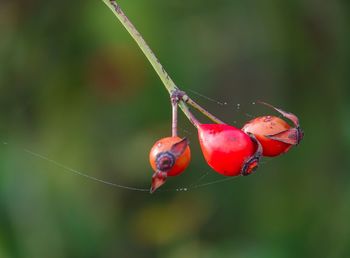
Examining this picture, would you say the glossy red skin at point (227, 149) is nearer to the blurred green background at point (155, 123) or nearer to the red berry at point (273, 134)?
the red berry at point (273, 134)

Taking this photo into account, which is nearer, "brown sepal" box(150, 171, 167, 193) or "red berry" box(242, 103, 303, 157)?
"brown sepal" box(150, 171, 167, 193)

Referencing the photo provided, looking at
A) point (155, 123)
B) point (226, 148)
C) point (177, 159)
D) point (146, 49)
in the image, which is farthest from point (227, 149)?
point (155, 123)

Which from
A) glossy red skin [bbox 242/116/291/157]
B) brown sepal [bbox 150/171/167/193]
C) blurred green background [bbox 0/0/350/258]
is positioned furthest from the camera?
blurred green background [bbox 0/0/350/258]

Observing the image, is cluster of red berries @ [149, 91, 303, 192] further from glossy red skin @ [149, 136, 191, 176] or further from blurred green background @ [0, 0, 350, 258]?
blurred green background @ [0, 0, 350, 258]

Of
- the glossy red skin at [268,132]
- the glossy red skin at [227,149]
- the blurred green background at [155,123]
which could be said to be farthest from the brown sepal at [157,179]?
the blurred green background at [155,123]

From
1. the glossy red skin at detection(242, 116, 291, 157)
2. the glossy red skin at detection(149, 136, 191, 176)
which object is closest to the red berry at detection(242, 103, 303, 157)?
the glossy red skin at detection(242, 116, 291, 157)

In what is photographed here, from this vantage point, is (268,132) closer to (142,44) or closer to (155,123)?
(142,44)

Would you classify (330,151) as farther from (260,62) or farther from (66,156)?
(66,156)
